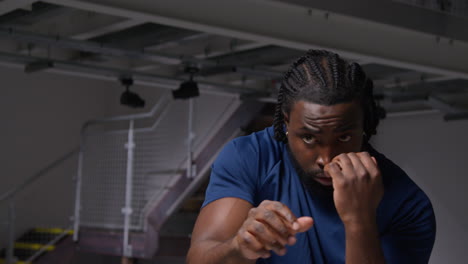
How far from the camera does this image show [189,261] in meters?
1.34

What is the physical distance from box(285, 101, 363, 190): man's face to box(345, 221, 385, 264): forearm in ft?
0.44

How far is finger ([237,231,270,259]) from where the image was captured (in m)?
1.09

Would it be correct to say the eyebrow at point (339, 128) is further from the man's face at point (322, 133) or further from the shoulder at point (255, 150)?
the shoulder at point (255, 150)

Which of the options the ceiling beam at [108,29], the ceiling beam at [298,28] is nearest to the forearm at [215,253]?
the ceiling beam at [298,28]

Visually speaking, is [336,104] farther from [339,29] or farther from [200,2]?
[339,29]

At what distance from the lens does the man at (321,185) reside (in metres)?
1.20

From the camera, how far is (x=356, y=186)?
3.89 ft

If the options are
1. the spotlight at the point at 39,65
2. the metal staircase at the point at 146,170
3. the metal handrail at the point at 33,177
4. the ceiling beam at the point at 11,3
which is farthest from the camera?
the metal handrail at the point at 33,177

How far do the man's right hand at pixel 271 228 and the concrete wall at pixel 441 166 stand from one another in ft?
22.0

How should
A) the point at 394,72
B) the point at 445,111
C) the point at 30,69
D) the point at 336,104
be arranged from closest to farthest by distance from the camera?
the point at 336,104
the point at 30,69
the point at 394,72
the point at 445,111

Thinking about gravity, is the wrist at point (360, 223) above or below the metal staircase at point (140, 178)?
above

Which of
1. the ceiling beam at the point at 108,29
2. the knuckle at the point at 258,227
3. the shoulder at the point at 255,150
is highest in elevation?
the ceiling beam at the point at 108,29

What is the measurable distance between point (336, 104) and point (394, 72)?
482 centimetres

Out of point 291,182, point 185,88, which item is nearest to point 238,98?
point 185,88
